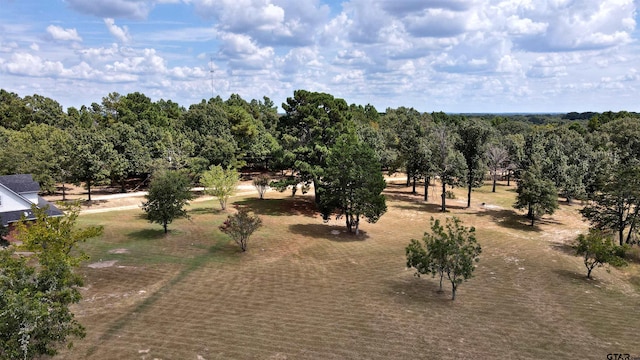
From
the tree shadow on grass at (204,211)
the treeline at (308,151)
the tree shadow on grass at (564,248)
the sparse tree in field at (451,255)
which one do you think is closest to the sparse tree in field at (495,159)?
the treeline at (308,151)

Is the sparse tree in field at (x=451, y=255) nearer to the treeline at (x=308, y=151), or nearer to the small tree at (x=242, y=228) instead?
the small tree at (x=242, y=228)

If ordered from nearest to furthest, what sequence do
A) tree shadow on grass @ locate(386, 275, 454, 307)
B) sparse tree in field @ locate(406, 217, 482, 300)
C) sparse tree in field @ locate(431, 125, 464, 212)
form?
sparse tree in field @ locate(406, 217, 482, 300) → tree shadow on grass @ locate(386, 275, 454, 307) → sparse tree in field @ locate(431, 125, 464, 212)

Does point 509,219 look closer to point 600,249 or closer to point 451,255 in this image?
point 600,249

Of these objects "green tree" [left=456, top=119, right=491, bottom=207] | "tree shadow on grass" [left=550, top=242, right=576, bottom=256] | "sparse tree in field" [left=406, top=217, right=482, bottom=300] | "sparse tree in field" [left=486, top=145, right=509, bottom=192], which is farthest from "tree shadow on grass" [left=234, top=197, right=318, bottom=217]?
"sparse tree in field" [left=486, top=145, right=509, bottom=192]

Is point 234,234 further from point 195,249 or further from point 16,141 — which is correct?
point 16,141

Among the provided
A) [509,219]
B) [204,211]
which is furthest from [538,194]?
[204,211]

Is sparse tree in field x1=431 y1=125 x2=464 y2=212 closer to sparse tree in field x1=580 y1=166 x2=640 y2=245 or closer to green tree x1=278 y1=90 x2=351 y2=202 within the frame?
green tree x1=278 y1=90 x2=351 y2=202
